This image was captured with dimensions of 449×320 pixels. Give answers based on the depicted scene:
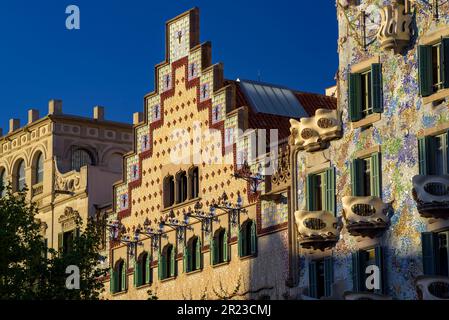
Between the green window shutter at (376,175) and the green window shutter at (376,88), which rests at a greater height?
the green window shutter at (376,88)

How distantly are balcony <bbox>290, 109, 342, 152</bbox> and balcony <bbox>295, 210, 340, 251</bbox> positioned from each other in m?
2.57

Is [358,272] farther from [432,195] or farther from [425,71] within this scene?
[425,71]

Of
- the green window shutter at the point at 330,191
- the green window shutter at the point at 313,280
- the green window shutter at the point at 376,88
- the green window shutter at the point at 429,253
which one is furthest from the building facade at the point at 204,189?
the green window shutter at the point at 429,253

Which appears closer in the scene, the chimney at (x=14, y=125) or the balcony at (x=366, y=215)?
the balcony at (x=366, y=215)

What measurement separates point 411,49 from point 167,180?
54.1 feet

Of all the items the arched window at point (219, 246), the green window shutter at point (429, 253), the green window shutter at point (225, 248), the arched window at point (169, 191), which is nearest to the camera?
the green window shutter at point (429, 253)

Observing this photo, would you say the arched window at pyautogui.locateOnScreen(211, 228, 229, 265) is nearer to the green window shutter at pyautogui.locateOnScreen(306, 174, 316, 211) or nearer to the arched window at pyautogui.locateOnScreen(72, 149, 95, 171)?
the green window shutter at pyautogui.locateOnScreen(306, 174, 316, 211)

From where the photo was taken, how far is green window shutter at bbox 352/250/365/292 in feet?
171

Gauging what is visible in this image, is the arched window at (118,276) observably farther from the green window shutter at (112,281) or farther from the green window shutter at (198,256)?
the green window shutter at (198,256)

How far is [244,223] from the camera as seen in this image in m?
59.4

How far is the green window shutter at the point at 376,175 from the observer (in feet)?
170

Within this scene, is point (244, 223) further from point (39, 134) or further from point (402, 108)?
point (39, 134)

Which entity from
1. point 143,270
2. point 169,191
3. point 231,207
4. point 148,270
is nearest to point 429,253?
point 231,207

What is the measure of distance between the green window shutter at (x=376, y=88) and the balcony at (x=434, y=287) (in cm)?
Result: 646
